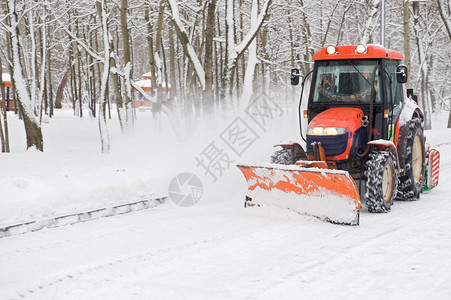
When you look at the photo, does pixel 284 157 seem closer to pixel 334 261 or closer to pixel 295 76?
pixel 295 76

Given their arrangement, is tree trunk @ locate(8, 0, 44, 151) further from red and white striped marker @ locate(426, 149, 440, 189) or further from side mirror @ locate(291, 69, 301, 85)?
red and white striped marker @ locate(426, 149, 440, 189)

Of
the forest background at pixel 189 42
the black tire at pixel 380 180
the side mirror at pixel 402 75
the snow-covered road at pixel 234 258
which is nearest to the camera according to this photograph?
the snow-covered road at pixel 234 258

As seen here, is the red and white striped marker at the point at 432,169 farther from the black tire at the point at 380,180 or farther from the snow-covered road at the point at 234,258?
the black tire at the point at 380,180

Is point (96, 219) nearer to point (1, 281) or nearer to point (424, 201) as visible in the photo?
point (1, 281)

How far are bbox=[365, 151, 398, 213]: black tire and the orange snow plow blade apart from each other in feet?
2.08

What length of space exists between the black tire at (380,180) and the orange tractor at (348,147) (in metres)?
0.01

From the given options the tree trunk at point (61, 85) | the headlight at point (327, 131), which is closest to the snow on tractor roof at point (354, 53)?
the headlight at point (327, 131)

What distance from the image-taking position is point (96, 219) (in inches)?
276

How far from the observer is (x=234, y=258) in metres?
5.03

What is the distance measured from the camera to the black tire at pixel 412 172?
794 cm

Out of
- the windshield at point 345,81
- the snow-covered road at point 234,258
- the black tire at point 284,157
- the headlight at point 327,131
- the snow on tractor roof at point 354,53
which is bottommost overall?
the snow-covered road at point 234,258

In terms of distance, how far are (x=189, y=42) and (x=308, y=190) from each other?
6936 millimetres

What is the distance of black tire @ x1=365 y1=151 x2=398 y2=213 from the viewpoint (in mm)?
6793

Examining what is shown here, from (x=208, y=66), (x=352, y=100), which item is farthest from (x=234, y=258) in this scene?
(x=208, y=66)
